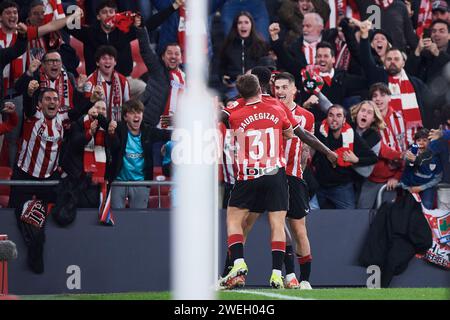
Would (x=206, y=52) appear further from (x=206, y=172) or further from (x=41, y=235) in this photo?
(x=206, y=172)

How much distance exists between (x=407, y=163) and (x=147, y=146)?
9.95 ft

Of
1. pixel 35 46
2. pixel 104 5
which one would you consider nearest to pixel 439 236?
pixel 104 5

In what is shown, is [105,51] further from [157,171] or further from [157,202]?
[157,202]

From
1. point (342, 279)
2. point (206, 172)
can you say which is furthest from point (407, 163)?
point (206, 172)

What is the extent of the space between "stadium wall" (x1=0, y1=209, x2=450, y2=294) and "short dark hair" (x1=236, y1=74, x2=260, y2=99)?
130 inches

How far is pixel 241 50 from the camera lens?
15344 mm

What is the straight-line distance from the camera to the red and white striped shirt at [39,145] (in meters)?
14.3

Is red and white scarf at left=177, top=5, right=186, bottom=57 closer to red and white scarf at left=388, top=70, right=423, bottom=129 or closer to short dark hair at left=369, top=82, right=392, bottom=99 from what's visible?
short dark hair at left=369, top=82, right=392, bottom=99

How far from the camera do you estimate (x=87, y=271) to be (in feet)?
48.0

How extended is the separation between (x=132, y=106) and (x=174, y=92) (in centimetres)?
89

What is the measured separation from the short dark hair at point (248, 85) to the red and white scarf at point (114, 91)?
11.4 ft

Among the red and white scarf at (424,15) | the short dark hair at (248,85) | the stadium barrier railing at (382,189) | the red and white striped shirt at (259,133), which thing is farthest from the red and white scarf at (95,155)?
the red and white scarf at (424,15)

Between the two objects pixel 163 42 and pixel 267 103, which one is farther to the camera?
pixel 163 42

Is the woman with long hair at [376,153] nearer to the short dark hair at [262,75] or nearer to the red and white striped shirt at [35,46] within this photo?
the short dark hair at [262,75]
